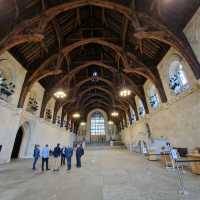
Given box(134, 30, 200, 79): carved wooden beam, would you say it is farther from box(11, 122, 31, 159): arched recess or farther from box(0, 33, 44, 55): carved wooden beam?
box(11, 122, 31, 159): arched recess

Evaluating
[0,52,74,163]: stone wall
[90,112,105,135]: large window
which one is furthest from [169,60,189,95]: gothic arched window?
[90,112,105,135]: large window

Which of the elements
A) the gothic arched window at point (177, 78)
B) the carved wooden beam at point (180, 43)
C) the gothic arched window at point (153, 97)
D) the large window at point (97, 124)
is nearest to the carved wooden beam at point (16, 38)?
the carved wooden beam at point (180, 43)

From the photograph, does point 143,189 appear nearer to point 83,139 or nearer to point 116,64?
point 116,64

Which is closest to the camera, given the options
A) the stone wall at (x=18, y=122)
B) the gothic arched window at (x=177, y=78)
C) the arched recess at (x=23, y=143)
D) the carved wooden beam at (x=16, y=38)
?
the carved wooden beam at (x=16, y=38)

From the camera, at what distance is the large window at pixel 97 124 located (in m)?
33.5

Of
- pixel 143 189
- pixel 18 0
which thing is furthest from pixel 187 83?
pixel 18 0

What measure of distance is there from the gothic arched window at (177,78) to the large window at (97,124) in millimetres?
26205

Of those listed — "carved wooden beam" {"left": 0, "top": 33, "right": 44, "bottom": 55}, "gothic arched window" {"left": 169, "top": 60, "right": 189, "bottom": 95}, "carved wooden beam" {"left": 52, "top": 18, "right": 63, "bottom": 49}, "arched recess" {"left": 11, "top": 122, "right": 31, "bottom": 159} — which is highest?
"carved wooden beam" {"left": 52, "top": 18, "right": 63, "bottom": 49}

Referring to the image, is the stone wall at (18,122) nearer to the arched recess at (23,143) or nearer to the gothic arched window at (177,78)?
the arched recess at (23,143)

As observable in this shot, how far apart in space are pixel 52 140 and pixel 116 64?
1256 centimetres

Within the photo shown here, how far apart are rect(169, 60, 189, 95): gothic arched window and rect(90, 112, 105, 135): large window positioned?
26.2 metres

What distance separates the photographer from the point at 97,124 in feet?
112

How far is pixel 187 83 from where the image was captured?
7.76m

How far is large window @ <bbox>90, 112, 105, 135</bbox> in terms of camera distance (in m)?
33.5
